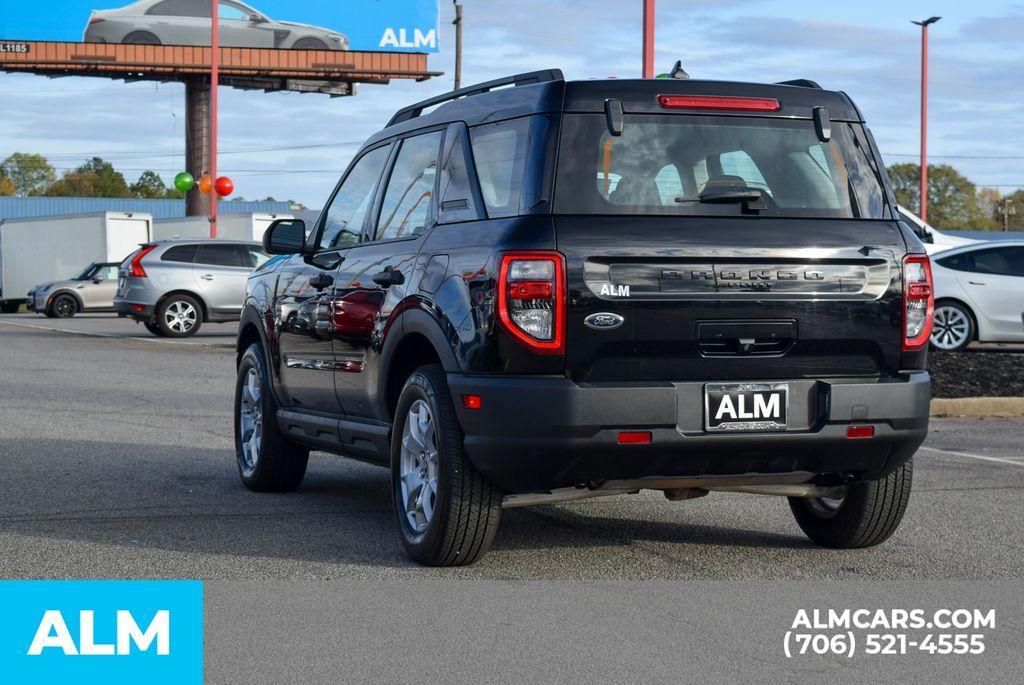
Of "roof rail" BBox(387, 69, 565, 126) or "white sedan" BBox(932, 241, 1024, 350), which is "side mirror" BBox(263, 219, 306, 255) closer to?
"roof rail" BBox(387, 69, 565, 126)

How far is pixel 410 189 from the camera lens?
7.24 m

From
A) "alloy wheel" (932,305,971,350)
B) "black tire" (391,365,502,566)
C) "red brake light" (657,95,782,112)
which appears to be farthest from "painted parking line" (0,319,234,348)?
"red brake light" (657,95,782,112)

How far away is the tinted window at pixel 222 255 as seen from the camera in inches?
1053

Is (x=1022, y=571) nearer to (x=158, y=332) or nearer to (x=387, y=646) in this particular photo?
(x=387, y=646)

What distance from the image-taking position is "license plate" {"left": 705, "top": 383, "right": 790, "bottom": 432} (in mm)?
6012

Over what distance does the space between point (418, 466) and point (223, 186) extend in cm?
2709

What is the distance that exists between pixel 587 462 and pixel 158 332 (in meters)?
22.2

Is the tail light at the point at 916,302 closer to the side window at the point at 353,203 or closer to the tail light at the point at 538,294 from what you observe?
the tail light at the point at 538,294

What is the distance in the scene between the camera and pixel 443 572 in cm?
638

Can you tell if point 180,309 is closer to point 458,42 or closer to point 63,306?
point 63,306

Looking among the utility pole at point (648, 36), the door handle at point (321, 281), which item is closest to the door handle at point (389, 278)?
the door handle at point (321, 281)

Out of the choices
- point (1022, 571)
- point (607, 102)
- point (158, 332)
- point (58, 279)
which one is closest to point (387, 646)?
point (607, 102)

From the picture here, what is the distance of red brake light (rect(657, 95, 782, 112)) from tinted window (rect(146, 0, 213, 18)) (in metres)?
47.8

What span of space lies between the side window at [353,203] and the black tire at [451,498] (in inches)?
61.2
